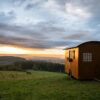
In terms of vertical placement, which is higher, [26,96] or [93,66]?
[93,66]

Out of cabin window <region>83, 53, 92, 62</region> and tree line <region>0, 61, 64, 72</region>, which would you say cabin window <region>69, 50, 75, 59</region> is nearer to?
cabin window <region>83, 53, 92, 62</region>

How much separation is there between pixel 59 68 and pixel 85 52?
82.9ft

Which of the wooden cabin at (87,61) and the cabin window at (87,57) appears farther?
the cabin window at (87,57)

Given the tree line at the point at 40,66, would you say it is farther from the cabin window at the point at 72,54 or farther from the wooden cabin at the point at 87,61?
the wooden cabin at the point at 87,61

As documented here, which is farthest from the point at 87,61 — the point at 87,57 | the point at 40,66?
the point at 40,66

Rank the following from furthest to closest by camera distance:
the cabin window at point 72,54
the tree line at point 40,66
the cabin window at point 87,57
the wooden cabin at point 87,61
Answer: the tree line at point 40,66 < the cabin window at point 72,54 < the cabin window at point 87,57 < the wooden cabin at point 87,61

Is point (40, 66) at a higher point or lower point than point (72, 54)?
lower

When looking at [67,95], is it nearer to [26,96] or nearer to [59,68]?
[26,96]

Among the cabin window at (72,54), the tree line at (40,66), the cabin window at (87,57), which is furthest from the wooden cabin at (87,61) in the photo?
the tree line at (40,66)

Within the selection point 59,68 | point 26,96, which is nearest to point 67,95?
point 26,96

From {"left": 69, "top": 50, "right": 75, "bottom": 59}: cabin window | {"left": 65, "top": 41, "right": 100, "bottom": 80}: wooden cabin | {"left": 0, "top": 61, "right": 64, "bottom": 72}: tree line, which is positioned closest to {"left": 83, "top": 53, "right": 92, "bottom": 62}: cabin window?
{"left": 65, "top": 41, "right": 100, "bottom": 80}: wooden cabin

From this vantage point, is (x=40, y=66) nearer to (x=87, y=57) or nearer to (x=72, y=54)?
(x=72, y=54)

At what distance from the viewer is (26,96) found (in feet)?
43.6

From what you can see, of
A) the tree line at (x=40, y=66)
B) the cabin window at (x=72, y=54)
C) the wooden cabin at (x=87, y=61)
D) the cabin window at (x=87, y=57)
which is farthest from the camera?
the tree line at (x=40, y=66)
